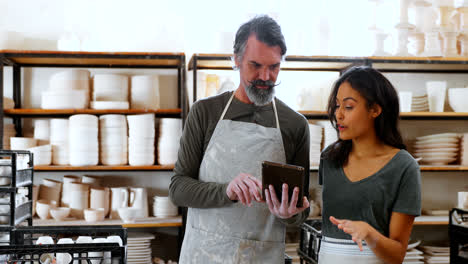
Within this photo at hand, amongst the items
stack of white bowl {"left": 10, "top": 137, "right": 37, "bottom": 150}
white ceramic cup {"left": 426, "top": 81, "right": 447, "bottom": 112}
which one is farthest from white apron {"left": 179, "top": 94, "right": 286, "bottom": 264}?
white ceramic cup {"left": 426, "top": 81, "right": 447, "bottom": 112}

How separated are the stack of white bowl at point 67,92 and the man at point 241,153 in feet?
6.36

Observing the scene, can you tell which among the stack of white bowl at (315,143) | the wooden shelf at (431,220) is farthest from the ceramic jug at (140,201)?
the wooden shelf at (431,220)

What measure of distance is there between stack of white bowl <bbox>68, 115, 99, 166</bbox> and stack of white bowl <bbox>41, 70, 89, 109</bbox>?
0.38ft

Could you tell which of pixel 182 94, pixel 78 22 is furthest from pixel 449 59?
pixel 78 22

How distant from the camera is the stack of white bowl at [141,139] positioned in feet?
10.9

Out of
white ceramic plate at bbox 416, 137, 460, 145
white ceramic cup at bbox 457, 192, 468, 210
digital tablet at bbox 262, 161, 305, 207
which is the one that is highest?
white ceramic plate at bbox 416, 137, 460, 145

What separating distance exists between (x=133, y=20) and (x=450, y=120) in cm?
275

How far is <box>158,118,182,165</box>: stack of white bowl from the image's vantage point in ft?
11.0

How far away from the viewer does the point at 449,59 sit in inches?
137

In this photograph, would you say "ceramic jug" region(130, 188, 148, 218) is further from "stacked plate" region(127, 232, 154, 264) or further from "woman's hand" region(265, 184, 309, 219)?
"woman's hand" region(265, 184, 309, 219)

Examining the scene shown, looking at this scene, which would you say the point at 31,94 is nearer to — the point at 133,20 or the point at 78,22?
the point at 78,22

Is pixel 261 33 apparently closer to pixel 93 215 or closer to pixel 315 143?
pixel 315 143

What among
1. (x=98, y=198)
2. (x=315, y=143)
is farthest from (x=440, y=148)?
(x=98, y=198)

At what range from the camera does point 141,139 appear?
3.33 metres
